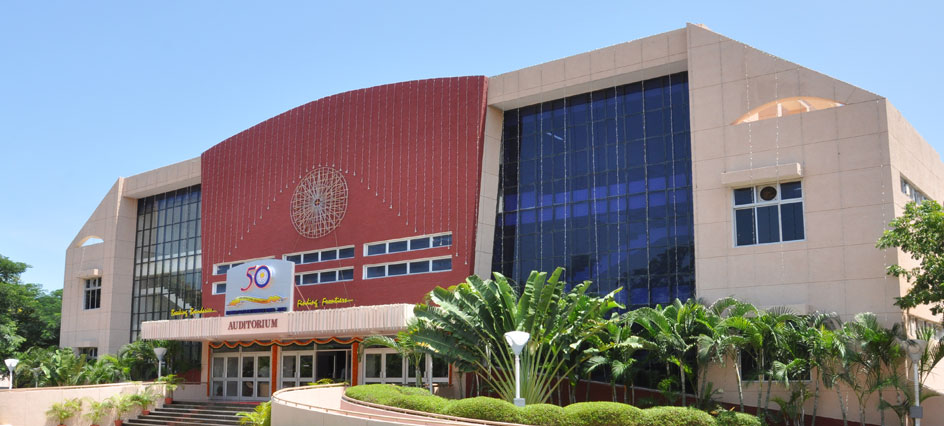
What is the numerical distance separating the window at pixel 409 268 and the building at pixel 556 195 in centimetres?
7

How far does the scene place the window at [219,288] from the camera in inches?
1652

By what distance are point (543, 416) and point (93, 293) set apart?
37.9 m

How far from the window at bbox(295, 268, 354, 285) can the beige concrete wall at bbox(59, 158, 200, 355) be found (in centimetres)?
1230

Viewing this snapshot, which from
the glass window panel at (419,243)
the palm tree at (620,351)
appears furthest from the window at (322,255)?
the palm tree at (620,351)

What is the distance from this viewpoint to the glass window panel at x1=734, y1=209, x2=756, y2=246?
28.2 metres

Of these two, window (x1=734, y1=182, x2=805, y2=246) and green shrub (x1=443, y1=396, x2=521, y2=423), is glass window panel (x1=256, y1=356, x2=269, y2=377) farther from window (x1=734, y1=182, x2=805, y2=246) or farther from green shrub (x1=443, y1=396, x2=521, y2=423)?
window (x1=734, y1=182, x2=805, y2=246)

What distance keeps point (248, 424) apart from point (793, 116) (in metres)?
21.2

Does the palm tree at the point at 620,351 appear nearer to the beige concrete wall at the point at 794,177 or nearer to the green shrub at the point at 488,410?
the beige concrete wall at the point at 794,177

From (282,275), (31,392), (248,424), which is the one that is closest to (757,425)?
(248,424)

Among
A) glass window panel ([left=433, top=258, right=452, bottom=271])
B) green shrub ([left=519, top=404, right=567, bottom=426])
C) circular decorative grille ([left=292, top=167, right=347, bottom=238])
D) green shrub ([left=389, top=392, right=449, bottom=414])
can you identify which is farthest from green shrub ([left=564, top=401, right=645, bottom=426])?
circular decorative grille ([left=292, top=167, right=347, bottom=238])

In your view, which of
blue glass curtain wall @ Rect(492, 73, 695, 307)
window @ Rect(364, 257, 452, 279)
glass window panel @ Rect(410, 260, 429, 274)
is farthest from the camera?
glass window panel @ Rect(410, 260, 429, 274)

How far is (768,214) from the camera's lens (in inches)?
1103

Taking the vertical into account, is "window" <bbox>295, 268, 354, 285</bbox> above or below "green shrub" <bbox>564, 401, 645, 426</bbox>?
above

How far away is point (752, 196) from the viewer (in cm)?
2836
